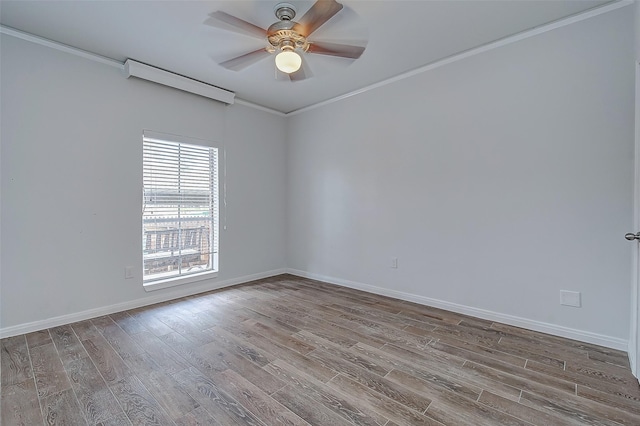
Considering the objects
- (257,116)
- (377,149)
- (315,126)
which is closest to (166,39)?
(257,116)

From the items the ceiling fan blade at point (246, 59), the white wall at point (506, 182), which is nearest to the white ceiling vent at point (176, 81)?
the ceiling fan blade at point (246, 59)

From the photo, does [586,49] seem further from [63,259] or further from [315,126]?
[63,259]

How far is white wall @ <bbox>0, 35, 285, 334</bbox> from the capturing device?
254 cm

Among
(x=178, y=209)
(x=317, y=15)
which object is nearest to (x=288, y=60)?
(x=317, y=15)

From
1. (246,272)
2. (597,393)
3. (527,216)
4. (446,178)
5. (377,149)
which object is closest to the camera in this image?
(597,393)

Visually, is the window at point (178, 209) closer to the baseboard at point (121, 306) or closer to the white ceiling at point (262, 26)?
the baseboard at point (121, 306)

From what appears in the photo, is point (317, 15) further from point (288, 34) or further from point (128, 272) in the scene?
point (128, 272)

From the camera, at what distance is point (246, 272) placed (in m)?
4.35

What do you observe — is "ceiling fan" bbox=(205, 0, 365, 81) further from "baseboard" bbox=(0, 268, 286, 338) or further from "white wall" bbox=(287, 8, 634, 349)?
"baseboard" bbox=(0, 268, 286, 338)

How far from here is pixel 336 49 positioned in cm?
235

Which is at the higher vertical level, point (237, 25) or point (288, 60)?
point (237, 25)

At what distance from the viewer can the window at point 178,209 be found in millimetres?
3383

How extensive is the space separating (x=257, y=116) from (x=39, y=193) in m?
2.76

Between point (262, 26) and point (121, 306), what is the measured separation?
3.19 meters
